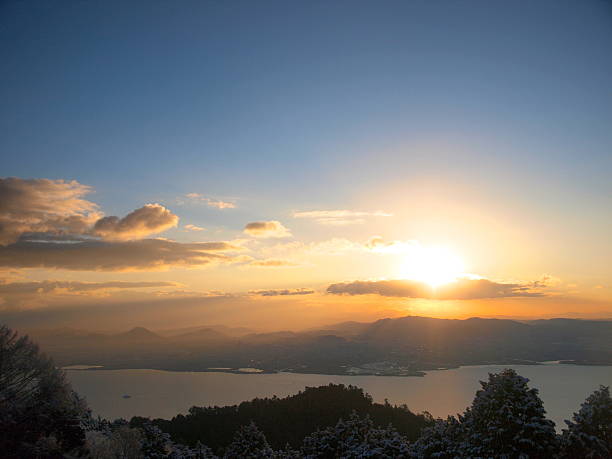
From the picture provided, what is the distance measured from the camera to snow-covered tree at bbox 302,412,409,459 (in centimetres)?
1736

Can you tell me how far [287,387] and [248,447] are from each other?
67.8 m

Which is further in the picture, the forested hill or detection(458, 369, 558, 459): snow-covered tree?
the forested hill

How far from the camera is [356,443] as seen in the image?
62.4 ft

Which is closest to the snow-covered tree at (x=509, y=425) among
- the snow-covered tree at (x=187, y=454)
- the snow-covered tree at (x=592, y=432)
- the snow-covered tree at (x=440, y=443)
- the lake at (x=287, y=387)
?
the snow-covered tree at (x=592, y=432)

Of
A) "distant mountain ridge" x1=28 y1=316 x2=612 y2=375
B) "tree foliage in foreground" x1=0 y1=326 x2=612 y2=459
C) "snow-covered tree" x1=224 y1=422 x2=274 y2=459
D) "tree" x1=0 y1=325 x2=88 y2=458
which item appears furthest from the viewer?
"distant mountain ridge" x1=28 y1=316 x2=612 y2=375

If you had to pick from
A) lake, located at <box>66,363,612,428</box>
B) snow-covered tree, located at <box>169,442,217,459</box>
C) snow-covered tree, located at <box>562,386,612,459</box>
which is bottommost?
lake, located at <box>66,363,612,428</box>

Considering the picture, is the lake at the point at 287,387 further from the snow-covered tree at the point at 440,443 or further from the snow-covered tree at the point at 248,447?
the snow-covered tree at the point at 248,447

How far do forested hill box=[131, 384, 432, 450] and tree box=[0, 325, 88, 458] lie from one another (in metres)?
21.9

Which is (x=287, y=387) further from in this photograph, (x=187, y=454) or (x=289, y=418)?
(x=187, y=454)

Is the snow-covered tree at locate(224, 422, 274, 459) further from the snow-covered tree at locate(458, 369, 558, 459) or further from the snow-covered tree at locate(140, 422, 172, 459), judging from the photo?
the snow-covered tree at locate(458, 369, 558, 459)

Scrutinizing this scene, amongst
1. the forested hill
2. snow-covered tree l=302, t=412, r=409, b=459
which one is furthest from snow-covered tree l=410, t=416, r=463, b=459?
the forested hill

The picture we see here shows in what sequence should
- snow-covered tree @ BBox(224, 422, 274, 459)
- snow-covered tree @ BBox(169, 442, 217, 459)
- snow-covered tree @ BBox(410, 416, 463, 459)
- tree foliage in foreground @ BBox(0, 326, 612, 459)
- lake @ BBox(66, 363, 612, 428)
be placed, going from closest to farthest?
tree foliage in foreground @ BBox(0, 326, 612, 459) → snow-covered tree @ BBox(410, 416, 463, 459) → snow-covered tree @ BBox(224, 422, 274, 459) → snow-covered tree @ BBox(169, 442, 217, 459) → lake @ BBox(66, 363, 612, 428)

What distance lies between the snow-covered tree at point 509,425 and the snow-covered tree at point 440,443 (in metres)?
0.89

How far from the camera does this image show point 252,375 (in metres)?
98.9
